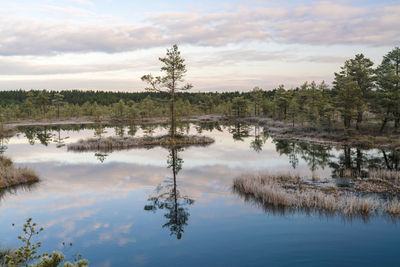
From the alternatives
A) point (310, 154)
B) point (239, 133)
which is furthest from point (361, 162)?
point (239, 133)

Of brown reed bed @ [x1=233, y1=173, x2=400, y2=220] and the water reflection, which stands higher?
the water reflection

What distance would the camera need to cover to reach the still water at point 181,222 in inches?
507

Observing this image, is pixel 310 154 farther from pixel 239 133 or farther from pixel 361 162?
pixel 239 133

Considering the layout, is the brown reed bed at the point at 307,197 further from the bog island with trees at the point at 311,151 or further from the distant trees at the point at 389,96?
the distant trees at the point at 389,96

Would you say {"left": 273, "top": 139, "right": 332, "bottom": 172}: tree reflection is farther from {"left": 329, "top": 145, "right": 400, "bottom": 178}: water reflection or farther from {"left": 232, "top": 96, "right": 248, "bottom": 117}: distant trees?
{"left": 232, "top": 96, "right": 248, "bottom": 117}: distant trees

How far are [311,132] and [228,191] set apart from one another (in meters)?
39.0

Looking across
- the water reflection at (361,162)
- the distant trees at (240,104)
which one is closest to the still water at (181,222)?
the water reflection at (361,162)

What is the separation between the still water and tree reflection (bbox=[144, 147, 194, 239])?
0.21ft

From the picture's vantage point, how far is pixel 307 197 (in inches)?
711

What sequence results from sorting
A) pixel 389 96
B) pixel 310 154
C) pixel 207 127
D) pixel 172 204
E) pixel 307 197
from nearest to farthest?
pixel 307 197
pixel 172 204
pixel 310 154
pixel 389 96
pixel 207 127

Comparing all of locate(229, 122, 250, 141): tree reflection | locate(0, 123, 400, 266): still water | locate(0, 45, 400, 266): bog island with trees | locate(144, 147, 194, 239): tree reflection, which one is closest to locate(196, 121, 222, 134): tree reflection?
locate(229, 122, 250, 141): tree reflection

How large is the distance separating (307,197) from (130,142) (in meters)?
34.3

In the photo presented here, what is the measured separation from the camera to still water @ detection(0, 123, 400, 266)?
12867 mm

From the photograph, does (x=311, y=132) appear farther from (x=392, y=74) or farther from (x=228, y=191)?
(x=228, y=191)
